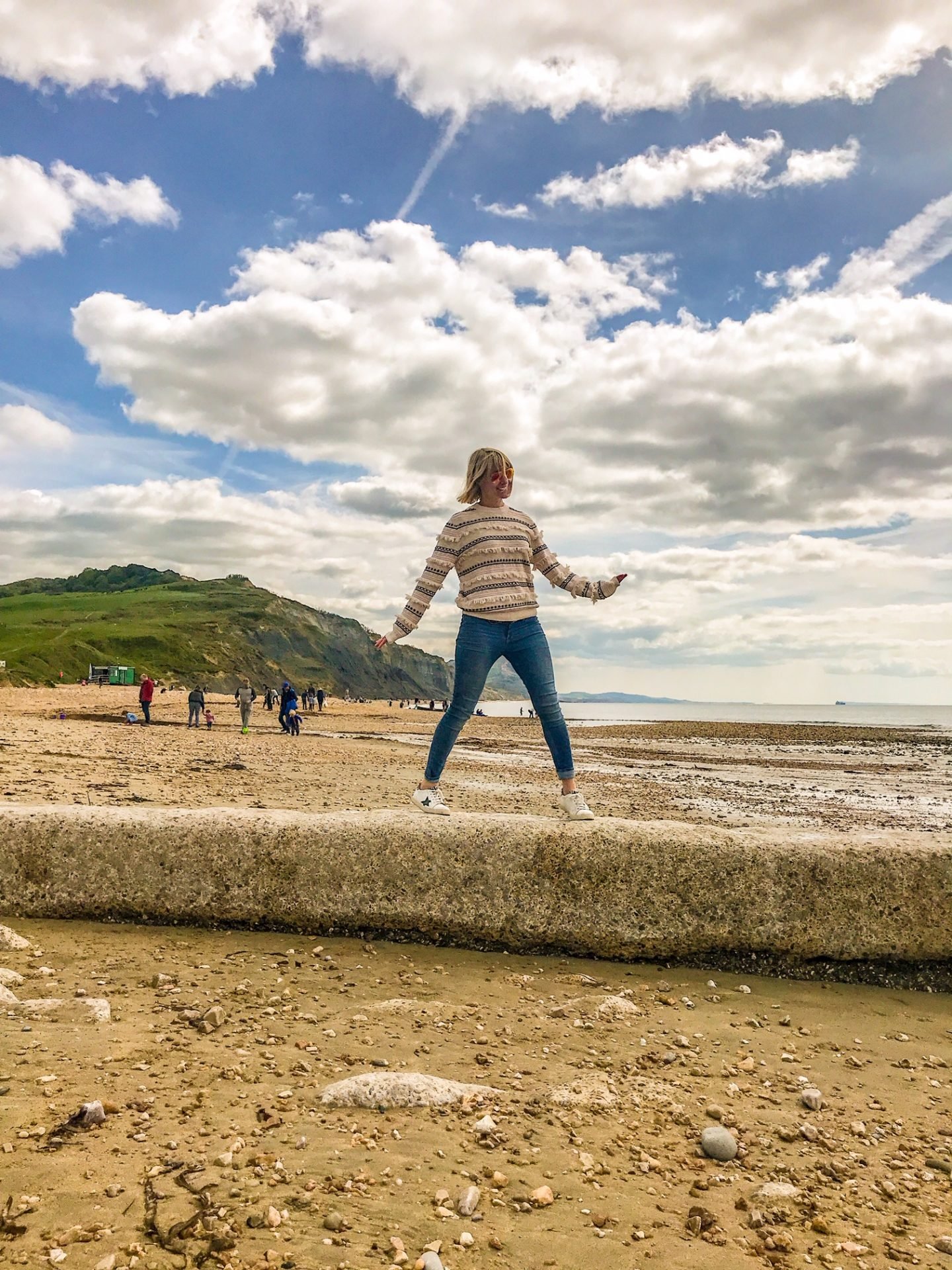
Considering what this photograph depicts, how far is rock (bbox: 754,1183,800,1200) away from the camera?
8.71 ft

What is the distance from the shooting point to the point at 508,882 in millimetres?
5184

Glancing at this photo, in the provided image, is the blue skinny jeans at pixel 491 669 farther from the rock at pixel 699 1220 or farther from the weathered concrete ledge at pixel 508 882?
the rock at pixel 699 1220

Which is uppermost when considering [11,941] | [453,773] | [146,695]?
[11,941]

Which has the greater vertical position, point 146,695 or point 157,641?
point 157,641

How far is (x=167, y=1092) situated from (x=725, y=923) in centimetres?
354

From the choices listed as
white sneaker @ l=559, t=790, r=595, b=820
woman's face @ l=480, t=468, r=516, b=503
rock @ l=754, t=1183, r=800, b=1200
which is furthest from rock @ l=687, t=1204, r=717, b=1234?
woman's face @ l=480, t=468, r=516, b=503

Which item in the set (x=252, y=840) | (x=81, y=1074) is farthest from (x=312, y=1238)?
(x=252, y=840)

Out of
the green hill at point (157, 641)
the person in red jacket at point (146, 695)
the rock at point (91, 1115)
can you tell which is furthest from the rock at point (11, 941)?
the green hill at point (157, 641)

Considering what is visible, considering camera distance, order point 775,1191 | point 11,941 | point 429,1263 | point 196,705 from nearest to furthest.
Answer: point 429,1263 < point 775,1191 < point 11,941 < point 196,705

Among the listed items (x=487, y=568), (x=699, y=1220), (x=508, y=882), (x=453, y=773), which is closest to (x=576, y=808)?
(x=508, y=882)

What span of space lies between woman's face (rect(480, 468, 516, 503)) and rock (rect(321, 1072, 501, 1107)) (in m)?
4.31

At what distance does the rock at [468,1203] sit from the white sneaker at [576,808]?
3.39 metres

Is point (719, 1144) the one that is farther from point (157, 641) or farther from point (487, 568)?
point (157, 641)

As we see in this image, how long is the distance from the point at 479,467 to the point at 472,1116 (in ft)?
15.2
